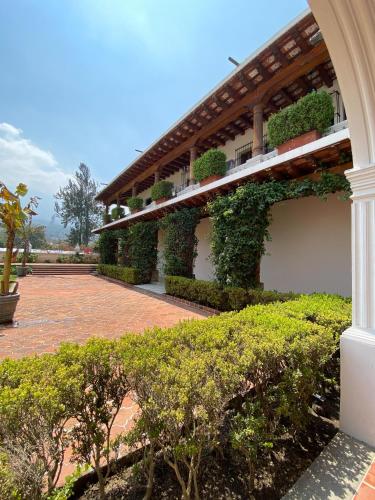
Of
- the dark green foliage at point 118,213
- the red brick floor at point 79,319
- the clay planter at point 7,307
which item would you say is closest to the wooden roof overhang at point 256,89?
the dark green foliage at point 118,213

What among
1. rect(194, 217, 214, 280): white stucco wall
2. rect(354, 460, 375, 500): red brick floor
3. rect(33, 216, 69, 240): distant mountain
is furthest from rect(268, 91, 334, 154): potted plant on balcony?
rect(33, 216, 69, 240): distant mountain

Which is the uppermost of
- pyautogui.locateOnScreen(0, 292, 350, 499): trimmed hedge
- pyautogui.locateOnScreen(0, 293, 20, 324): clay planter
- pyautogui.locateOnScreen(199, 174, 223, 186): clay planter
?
pyautogui.locateOnScreen(199, 174, 223, 186): clay planter

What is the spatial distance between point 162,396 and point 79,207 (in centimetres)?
4688

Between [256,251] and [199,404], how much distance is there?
6057 millimetres

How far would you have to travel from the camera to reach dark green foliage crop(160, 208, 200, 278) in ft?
34.9

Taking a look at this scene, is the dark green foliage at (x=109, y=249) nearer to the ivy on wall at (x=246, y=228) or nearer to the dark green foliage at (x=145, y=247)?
the dark green foliage at (x=145, y=247)

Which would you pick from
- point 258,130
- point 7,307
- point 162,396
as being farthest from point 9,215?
point 258,130

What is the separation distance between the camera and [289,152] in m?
6.20

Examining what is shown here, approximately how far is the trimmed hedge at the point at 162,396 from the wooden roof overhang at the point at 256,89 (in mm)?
8080

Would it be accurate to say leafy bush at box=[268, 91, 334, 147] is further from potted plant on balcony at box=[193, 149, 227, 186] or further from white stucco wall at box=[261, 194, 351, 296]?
potted plant on balcony at box=[193, 149, 227, 186]

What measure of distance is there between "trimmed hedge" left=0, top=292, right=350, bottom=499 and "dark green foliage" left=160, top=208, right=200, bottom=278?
819 cm

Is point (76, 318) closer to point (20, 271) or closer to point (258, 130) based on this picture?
point (258, 130)

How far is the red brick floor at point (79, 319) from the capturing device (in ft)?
16.0

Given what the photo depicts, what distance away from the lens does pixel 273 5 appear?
20.9ft
